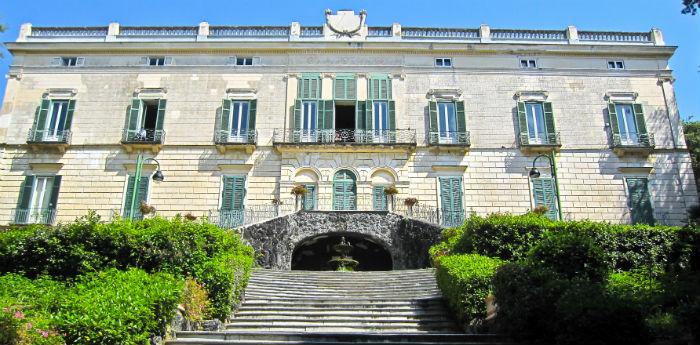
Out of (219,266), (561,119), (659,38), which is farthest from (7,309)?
(659,38)

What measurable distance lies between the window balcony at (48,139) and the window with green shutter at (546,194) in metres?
19.4

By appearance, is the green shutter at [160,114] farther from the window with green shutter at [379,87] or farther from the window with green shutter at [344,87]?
the window with green shutter at [379,87]

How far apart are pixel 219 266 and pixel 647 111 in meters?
21.3

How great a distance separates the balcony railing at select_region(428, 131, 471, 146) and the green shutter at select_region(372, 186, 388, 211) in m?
3.00

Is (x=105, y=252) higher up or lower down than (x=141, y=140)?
lower down

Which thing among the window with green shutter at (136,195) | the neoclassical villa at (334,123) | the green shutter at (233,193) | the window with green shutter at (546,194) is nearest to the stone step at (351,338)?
the neoclassical villa at (334,123)

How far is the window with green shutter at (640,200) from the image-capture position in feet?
82.2

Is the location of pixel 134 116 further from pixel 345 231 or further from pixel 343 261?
pixel 343 261

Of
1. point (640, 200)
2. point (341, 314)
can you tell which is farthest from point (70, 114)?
point (640, 200)

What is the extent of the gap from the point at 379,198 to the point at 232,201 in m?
5.92

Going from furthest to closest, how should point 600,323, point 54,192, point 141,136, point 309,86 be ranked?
point 309,86 → point 141,136 → point 54,192 → point 600,323

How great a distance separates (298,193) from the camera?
2353cm

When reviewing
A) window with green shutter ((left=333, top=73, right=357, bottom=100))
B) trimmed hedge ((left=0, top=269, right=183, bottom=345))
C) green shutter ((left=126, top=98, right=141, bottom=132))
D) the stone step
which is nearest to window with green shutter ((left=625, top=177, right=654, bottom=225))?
window with green shutter ((left=333, top=73, right=357, bottom=100))

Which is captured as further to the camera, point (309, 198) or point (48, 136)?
point (48, 136)
